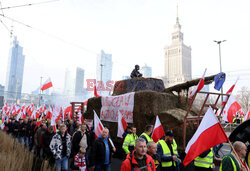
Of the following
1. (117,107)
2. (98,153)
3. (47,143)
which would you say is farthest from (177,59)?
(98,153)

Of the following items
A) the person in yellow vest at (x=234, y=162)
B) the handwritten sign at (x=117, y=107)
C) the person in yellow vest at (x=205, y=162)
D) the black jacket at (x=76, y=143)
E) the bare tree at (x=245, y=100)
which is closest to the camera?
the person in yellow vest at (x=234, y=162)

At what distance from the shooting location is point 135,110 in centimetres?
818

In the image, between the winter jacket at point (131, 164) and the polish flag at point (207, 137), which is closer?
the winter jacket at point (131, 164)

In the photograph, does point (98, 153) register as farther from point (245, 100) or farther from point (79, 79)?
point (79, 79)

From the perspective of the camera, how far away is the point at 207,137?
3189mm

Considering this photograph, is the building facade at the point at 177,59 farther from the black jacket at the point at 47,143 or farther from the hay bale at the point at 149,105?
the black jacket at the point at 47,143

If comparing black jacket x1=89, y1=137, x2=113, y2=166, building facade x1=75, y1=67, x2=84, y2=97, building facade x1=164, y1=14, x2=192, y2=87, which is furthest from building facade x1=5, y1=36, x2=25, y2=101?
building facade x1=164, y1=14, x2=192, y2=87

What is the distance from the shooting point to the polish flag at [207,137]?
10.1 feet

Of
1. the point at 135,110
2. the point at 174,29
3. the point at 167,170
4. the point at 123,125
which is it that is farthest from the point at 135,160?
the point at 174,29

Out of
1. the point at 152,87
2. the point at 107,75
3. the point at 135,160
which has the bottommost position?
the point at 135,160

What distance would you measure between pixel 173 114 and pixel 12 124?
969 centimetres

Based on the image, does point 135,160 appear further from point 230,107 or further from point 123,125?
point 230,107

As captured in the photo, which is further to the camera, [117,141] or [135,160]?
[117,141]

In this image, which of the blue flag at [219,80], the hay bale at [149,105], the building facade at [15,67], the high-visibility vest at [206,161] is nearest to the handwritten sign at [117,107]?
the hay bale at [149,105]
